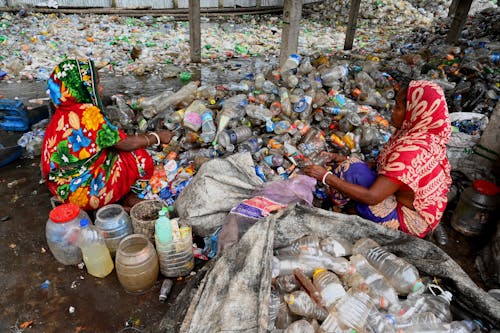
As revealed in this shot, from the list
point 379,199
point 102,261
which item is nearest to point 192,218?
point 102,261

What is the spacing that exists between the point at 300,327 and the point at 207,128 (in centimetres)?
231

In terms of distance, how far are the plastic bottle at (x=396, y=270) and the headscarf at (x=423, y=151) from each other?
48 centimetres

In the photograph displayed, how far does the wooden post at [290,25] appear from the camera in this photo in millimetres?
4629

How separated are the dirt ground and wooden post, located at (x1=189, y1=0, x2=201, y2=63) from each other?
490 cm

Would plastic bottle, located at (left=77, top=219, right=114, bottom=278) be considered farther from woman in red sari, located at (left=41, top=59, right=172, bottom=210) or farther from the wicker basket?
woman in red sari, located at (left=41, top=59, right=172, bottom=210)

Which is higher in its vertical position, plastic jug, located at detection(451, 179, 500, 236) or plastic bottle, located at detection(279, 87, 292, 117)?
plastic bottle, located at detection(279, 87, 292, 117)

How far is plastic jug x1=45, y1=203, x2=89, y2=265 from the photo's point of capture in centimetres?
234

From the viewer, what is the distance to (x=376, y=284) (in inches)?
80.6

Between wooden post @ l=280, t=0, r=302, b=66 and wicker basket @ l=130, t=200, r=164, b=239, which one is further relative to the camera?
wooden post @ l=280, t=0, r=302, b=66

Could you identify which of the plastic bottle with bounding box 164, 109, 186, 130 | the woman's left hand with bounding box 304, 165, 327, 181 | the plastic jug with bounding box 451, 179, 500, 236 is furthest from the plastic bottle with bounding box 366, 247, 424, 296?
the plastic bottle with bounding box 164, 109, 186, 130

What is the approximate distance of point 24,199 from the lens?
3.28 metres

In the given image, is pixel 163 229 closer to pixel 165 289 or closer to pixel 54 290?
pixel 165 289

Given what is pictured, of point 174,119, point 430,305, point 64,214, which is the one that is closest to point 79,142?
point 64,214

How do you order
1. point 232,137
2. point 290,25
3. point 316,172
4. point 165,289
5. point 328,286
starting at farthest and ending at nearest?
point 290,25, point 232,137, point 316,172, point 165,289, point 328,286
